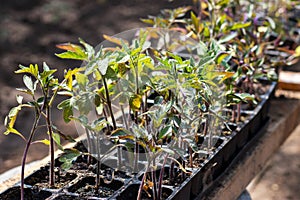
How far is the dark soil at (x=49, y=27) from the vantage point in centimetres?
438

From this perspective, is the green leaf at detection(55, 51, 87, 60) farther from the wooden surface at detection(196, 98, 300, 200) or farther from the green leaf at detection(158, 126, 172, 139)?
the wooden surface at detection(196, 98, 300, 200)

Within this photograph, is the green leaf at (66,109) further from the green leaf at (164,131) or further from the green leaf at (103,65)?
the green leaf at (164,131)

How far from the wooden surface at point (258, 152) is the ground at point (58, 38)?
0.89m

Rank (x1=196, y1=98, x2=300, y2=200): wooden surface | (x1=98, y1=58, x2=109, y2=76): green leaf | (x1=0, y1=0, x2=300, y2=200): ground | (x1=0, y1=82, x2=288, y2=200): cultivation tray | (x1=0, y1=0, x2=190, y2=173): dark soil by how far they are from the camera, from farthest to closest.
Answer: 1. (x1=0, y1=0, x2=190, y2=173): dark soil
2. (x1=0, y1=0, x2=300, y2=200): ground
3. (x1=196, y1=98, x2=300, y2=200): wooden surface
4. (x1=0, y1=82, x2=288, y2=200): cultivation tray
5. (x1=98, y1=58, x2=109, y2=76): green leaf

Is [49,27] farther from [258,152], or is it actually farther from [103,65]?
[103,65]

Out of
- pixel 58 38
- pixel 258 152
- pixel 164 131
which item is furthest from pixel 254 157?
pixel 58 38

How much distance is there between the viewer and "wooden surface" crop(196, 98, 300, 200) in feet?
6.08

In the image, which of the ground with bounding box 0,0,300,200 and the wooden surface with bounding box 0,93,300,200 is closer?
the wooden surface with bounding box 0,93,300,200

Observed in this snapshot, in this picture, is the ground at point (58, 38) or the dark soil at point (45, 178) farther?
the ground at point (58, 38)

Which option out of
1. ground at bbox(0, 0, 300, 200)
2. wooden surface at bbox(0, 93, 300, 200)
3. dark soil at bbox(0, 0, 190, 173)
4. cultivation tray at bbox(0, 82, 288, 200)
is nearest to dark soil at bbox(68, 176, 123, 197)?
cultivation tray at bbox(0, 82, 288, 200)

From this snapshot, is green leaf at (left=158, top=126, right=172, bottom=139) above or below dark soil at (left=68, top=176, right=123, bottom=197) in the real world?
above

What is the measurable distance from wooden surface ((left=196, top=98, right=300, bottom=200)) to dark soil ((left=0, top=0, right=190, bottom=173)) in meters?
1.54

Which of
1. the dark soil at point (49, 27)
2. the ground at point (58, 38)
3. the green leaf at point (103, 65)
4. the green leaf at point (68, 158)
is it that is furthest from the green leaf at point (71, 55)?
the dark soil at point (49, 27)

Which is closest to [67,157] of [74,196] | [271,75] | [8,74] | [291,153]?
[74,196]
